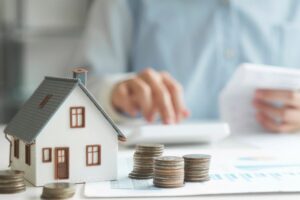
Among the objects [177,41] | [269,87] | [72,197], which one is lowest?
[72,197]

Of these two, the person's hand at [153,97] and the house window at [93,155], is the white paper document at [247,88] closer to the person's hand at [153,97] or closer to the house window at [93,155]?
the person's hand at [153,97]

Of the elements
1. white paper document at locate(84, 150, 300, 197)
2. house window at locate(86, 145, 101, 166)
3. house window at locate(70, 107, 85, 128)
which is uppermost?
house window at locate(70, 107, 85, 128)

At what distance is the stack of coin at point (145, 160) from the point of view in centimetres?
71

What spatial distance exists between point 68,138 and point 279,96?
710 millimetres

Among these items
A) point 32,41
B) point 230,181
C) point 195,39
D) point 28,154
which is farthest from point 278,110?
point 32,41

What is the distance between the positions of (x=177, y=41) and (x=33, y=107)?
1.07m

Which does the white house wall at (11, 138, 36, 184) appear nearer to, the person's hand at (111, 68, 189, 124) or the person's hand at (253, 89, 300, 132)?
the person's hand at (111, 68, 189, 124)

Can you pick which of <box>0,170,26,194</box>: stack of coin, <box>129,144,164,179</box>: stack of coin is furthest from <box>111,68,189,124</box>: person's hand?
<box>0,170,26,194</box>: stack of coin

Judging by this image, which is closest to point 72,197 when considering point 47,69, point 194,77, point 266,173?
point 266,173

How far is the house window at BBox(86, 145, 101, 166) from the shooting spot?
67cm

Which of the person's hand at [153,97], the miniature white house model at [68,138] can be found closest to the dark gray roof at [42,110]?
the miniature white house model at [68,138]

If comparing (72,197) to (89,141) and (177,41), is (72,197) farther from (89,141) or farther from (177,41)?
(177,41)

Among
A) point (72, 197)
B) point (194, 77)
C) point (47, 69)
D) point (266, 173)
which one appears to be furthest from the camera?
point (47, 69)

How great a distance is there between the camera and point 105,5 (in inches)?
69.1
